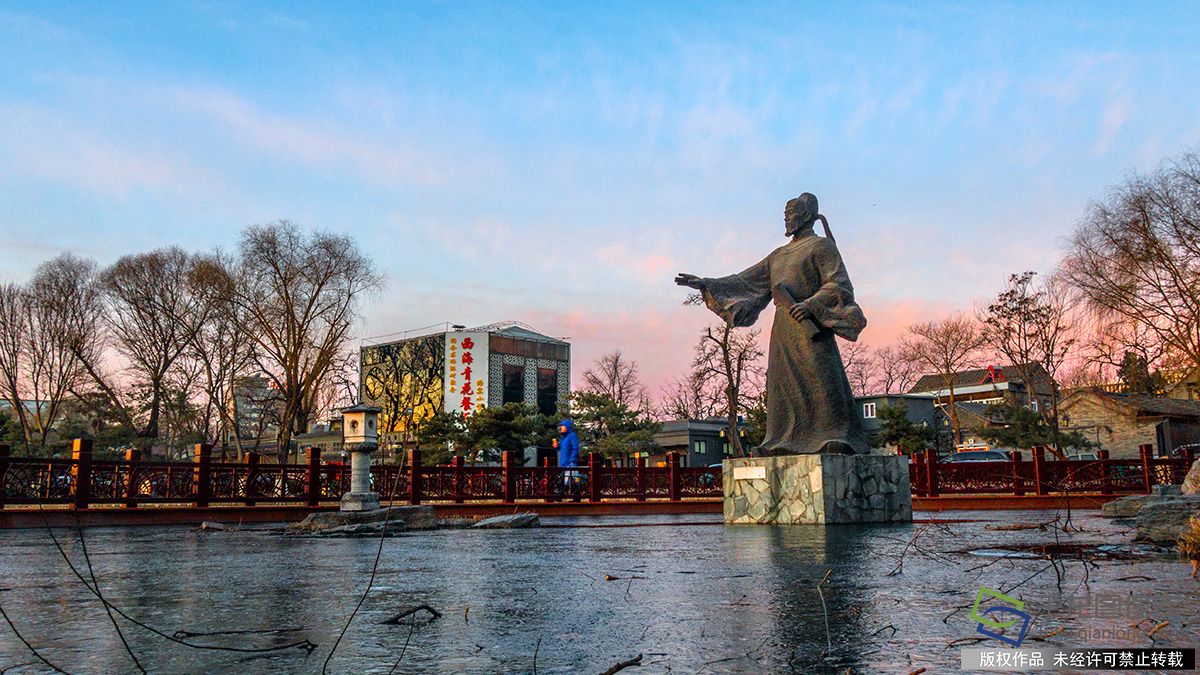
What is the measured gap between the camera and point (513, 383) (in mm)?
51188

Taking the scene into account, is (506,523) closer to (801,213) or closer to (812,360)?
(812,360)

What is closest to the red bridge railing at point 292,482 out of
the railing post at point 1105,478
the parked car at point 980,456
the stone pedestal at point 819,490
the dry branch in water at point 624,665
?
the stone pedestal at point 819,490

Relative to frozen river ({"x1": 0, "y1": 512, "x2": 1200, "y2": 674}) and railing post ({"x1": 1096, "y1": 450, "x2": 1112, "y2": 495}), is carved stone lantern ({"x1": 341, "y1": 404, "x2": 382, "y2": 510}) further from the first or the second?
railing post ({"x1": 1096, "y1": 450, "x2": 1112, "y2": 495})

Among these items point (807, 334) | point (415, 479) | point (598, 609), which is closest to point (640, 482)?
point (415, 479)

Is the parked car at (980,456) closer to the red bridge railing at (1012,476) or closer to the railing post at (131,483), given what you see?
the red bridge railing at (1012,476)

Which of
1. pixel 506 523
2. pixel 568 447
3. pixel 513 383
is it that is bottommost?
pixel 506 523

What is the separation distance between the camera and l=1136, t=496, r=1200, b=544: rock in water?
470 cm

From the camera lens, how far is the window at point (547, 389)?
52.9 meters

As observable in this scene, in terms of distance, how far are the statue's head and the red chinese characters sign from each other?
41.2 meters

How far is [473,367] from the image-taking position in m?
49.8

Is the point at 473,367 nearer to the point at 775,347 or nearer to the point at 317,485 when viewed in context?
the point at 317,485

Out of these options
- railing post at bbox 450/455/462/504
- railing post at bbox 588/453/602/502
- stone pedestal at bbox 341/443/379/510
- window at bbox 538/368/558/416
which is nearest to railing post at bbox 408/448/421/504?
railing post at bbox 450/455/462/504

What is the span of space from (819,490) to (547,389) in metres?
45.3

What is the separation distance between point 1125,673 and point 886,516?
7.36 metres
